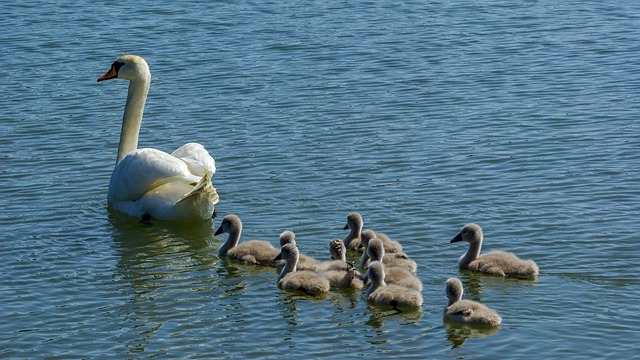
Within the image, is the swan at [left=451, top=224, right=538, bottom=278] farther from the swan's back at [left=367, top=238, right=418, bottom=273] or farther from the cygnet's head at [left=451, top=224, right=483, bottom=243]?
the swan's back at [left=367, top=238, right=418, bottom=273]

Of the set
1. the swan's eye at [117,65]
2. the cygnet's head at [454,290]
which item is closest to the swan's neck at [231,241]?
the cygnet's head at [454,290]

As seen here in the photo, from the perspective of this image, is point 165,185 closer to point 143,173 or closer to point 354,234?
point 143,173

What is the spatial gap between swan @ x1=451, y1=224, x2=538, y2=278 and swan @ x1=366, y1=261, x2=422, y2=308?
3.28ft

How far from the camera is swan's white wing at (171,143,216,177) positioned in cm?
1380

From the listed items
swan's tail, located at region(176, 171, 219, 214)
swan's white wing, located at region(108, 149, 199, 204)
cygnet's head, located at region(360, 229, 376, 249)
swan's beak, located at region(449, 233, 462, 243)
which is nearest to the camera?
cygnet's head, located at region(360, 229, 376, 249)

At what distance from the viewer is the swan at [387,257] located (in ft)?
37.4

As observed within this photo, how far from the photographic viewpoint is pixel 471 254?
11.7 meters

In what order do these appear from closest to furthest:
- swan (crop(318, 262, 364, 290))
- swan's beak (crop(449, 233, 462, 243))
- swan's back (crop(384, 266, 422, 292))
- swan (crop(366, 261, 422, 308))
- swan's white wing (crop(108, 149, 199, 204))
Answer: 1. swan (crop(366, 261, 422, 308))
2. swan's back (crop(384, 266, 422, 292))
3. swan (crop(318, 262, 364, 290))
4. swan's beak (crop(449, 233, 462, 243))
5. swan's white wing (crop(108, 149, 199, 204))

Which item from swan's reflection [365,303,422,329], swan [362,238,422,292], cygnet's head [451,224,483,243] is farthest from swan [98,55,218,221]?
swan's reflection [365,303,422,329]

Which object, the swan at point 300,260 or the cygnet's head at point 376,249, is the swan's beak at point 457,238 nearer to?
the cygnet's head at point 376,249

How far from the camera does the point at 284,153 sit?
15.5 meters

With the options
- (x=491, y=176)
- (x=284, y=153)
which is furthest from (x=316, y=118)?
(x=491, y=176)

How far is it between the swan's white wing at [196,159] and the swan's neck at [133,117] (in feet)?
2.96

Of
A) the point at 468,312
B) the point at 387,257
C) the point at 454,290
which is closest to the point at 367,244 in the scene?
the point at 387,257
